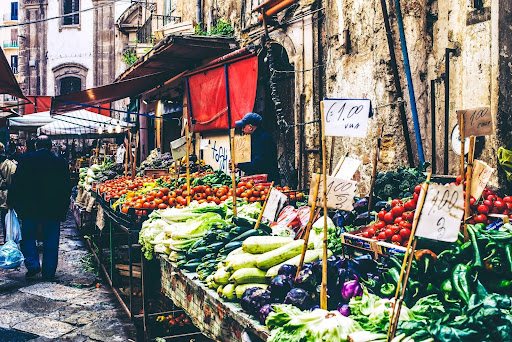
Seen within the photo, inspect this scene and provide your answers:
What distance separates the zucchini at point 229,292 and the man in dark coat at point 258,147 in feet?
13.2

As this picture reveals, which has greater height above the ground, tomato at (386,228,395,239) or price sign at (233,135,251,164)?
price sign at (233,135,251,164)

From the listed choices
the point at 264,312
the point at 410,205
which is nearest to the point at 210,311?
the point at 264,312

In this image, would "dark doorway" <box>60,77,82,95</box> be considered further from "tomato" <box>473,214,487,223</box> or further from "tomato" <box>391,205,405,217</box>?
"tomato" <box>473,214,487,223</box>

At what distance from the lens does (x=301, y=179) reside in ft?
26.7

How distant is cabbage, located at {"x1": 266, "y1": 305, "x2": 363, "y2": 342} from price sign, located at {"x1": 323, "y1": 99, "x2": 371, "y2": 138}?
4.35ft

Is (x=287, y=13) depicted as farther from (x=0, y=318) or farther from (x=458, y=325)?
(x=458, y=325)

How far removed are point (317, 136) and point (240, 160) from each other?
11.3ft

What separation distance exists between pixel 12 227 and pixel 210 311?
221 inches

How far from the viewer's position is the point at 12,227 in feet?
24.6

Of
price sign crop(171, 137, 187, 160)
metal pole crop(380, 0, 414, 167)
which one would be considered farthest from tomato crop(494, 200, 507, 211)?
price sign crop(171, 137, 187, 160)

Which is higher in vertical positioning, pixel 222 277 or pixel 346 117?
pixel 346 117

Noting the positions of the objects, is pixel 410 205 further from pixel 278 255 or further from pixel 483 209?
pixel 278 255

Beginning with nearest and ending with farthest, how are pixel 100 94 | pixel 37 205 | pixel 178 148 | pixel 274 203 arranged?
pixel 274 203 < pixel 178 148 < pixel 37 205 < pixel 100 94

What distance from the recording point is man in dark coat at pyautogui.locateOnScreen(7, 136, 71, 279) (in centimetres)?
695
